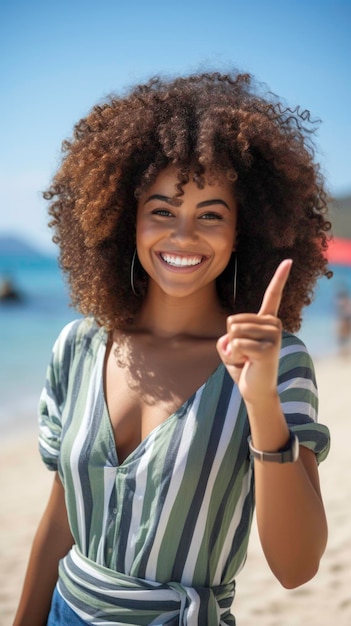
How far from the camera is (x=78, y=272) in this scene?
8.41 feet

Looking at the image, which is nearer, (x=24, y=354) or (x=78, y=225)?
(x=78, y=225)

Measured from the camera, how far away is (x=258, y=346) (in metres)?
1.58

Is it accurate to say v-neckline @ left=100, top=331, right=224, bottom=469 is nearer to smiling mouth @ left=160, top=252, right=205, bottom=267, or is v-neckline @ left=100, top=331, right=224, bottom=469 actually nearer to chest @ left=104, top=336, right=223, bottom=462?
chest @ left=104, top=336, right=223, bottom=462

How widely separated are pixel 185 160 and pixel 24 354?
15.7 metres

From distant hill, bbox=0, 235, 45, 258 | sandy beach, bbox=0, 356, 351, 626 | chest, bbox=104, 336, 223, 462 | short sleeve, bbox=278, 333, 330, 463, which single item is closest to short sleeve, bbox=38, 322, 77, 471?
chest, bbox=104, 336, 223, 462

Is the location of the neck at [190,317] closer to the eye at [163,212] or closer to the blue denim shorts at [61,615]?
the eye at [163,212]

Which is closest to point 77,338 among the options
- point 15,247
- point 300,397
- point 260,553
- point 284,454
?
point 300,397

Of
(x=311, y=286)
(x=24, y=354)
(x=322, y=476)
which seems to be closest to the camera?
(x=311, y=286)

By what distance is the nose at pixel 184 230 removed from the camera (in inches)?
81.1

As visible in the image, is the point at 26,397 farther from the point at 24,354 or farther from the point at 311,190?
the point at 311,190

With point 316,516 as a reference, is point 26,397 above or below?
above

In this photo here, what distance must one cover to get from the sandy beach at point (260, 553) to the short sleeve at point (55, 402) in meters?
2.21

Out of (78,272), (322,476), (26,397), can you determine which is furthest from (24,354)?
(78,272)

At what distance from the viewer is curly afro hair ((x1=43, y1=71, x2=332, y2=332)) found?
7.02 feet
